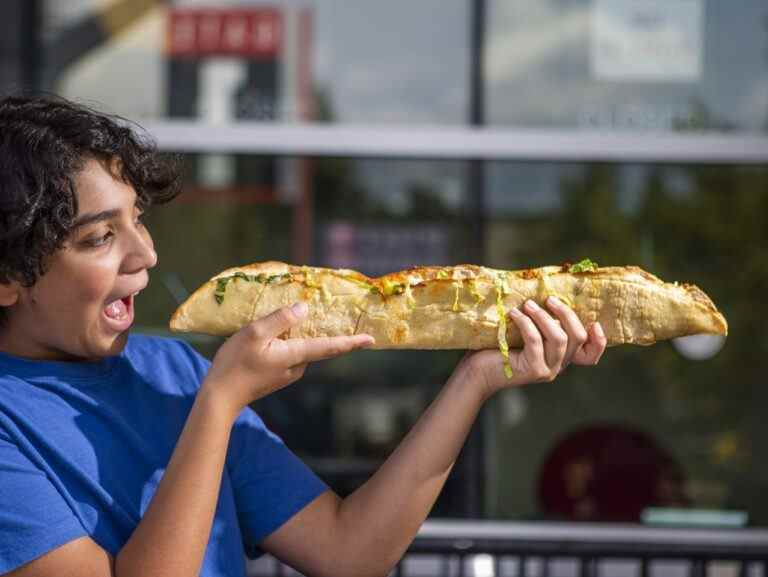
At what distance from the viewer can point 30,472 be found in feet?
5.68

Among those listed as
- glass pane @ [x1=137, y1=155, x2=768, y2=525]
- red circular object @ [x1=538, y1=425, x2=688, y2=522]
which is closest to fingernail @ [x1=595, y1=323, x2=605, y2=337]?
glass pane @ [x1=137, y1=155, x2=768, y2=525]

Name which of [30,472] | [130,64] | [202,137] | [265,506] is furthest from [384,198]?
[30,472]

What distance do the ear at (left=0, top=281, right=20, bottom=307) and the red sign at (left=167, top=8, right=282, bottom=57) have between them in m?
2.72

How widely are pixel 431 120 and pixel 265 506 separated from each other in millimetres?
2537

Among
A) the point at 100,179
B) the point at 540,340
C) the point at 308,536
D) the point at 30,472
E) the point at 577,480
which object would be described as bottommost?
the point at 577,480

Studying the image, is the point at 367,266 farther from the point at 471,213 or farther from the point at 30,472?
the point at 30,472

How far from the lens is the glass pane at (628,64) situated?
Answer: 4.39m

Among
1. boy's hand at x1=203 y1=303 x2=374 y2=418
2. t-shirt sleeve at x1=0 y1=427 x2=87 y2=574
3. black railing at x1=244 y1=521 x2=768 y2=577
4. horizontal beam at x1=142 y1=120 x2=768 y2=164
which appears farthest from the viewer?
horizontal beam at x1=142 y1=120 x2=768 y2=164

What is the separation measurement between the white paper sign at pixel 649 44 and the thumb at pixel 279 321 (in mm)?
2809

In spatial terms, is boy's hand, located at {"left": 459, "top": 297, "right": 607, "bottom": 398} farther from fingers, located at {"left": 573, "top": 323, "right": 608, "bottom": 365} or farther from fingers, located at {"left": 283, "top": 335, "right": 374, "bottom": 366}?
fingers, located at {"left": 283, "top": 335, "right": 374, "bottom": 366}

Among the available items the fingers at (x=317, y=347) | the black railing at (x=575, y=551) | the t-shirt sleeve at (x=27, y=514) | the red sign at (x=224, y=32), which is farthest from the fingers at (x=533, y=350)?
the red sign at (x=224, y=32)

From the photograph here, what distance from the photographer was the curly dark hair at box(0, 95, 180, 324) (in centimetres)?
178

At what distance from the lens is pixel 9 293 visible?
185 cm

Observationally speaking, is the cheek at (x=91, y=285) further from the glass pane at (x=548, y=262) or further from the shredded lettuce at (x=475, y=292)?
the glass pane at (x=548, y=262)
